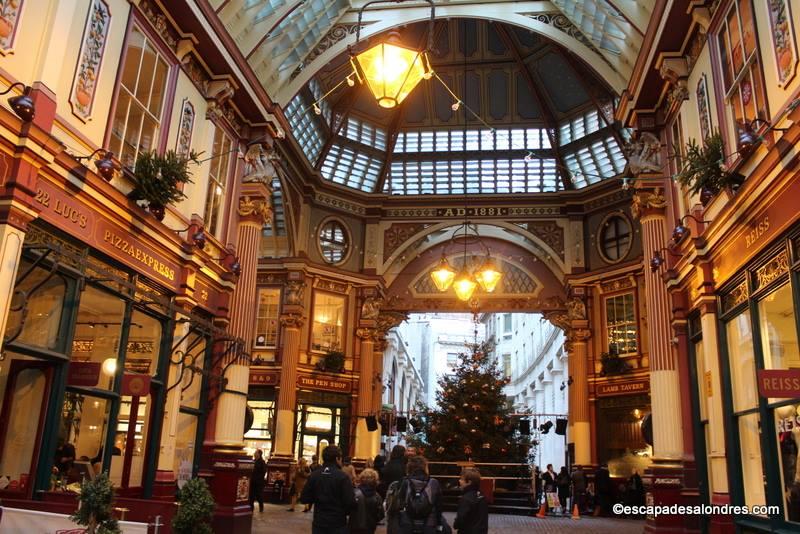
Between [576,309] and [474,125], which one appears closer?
[576,309]

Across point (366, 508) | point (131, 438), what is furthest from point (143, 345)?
point (366, 508)

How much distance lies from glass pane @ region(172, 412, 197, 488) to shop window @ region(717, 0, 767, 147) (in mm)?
9030

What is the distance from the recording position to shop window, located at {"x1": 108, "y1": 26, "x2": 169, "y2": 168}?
923cm

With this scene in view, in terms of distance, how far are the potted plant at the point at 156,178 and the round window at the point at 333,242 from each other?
13316 millimetres

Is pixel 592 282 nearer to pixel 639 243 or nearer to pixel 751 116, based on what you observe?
pixel 639 243

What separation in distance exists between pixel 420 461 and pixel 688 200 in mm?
6672

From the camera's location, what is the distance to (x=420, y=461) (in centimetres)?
673

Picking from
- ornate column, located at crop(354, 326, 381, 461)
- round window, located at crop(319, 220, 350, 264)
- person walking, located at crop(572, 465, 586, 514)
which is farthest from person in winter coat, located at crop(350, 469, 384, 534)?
round window, located at crop(319, 220, 350, 264)

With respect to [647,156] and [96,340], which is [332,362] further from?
[96,340]

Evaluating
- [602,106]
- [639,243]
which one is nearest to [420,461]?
[639,243]

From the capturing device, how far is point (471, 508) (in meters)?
6.66

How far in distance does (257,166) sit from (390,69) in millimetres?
6355

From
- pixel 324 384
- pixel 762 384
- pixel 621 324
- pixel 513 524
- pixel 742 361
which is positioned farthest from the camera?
pixel 324 384

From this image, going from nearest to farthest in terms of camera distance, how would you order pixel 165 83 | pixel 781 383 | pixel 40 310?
pixel 781 383 < pixel 40 310 < pixel 165 83
